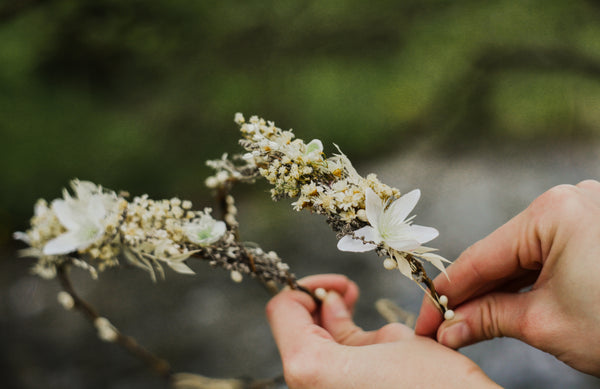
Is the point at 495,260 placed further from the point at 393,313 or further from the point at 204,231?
the point at 393,313

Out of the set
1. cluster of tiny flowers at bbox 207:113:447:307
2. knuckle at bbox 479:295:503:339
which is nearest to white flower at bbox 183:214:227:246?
cluster of tiny flowers at bbox 207:113:447:307

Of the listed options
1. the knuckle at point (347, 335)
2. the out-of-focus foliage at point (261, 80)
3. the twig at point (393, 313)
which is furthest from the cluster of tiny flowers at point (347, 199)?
the out-of-focus foliage at point (261, 80)

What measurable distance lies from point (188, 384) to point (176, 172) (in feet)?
1.56

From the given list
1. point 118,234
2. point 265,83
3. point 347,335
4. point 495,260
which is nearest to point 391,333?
point 347,335

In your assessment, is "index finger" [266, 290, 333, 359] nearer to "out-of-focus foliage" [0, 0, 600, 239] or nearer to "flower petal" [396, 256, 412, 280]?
"flower petal" [396, 256, 412, 280]

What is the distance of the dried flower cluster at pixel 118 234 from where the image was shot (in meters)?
0.46

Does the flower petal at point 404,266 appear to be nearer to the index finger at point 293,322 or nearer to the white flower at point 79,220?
the index finger at point 293,322

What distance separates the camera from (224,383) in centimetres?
88

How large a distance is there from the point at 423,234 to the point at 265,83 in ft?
2.53

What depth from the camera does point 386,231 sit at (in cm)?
42

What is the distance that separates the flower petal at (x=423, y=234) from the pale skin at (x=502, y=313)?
8 cm

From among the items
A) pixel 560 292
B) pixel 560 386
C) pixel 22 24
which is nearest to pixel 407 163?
pixel 560 386

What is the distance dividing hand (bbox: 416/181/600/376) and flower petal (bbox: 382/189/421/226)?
0.10 m

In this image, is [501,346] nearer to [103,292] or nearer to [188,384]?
[188,384]
